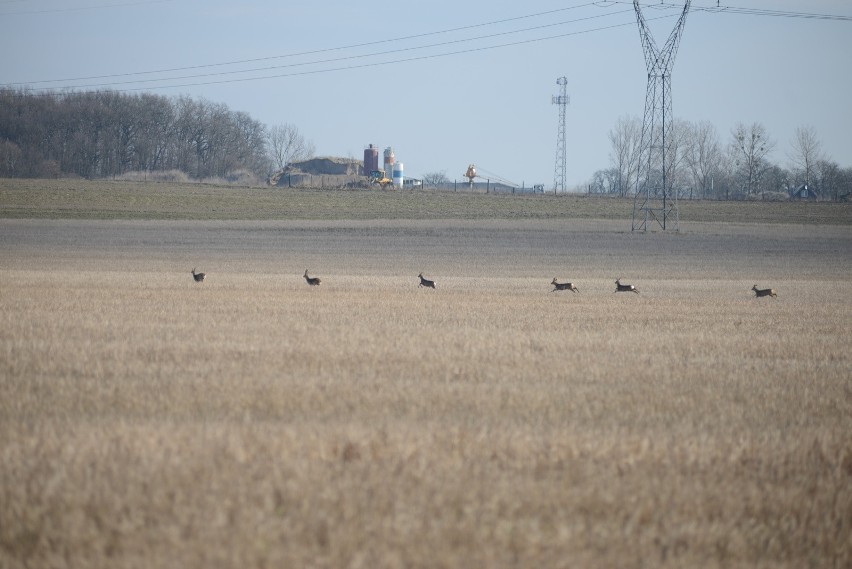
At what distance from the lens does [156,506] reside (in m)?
5.79

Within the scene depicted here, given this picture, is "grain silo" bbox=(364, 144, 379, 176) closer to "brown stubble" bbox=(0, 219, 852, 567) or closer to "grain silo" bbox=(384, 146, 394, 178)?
"grain silo" bbox=(384, 146, 394, 178)

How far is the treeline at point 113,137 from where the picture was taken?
342 feet

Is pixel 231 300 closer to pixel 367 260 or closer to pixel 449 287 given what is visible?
pixel 449 287

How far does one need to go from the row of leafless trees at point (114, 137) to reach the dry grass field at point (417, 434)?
299 feet

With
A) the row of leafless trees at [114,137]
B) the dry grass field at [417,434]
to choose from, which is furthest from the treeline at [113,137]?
the dry grass field at [417,434]

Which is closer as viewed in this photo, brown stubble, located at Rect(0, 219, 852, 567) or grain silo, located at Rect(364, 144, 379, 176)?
brown stubble, located at Rect(0, 219, 852, 567)

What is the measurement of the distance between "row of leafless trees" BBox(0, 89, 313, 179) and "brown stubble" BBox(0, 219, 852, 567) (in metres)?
93.8

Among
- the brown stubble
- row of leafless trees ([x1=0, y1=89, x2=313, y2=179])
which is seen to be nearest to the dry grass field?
the brown stubble

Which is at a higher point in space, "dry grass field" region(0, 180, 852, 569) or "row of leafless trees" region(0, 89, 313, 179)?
"row of leafless trees" region(0, 89, 313, 179)

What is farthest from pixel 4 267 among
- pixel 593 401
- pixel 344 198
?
pixel 344 198

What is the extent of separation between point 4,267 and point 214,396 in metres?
30.8

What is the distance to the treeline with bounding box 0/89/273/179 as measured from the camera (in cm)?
10438

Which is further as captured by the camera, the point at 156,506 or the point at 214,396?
the point at 214,396

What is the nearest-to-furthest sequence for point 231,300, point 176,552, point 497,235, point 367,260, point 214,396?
point 176,552 < point 214,396 < point 231,300 < point 367,260 < point 497,235
